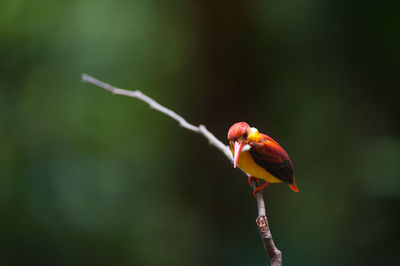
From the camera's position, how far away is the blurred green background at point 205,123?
119 inches

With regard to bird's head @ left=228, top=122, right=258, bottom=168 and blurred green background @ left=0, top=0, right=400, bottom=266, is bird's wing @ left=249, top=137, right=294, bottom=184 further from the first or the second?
blurred green background @ left=0, top=0, right=400, bottom=266

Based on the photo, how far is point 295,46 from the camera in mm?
3273

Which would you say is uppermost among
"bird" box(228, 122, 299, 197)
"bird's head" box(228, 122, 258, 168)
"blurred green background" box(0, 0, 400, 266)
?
"blurred green background" box(0, 0, 400, 266)

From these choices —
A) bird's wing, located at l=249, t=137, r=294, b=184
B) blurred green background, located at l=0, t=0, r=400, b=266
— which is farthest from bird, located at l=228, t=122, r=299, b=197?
blurred green background, located at l=0, t=0, r=400, b=266

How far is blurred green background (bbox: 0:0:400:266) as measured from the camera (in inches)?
119

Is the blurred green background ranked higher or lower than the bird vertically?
higher

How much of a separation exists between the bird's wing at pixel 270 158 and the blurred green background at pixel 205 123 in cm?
139

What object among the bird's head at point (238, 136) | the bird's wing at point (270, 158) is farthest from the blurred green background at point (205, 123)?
the bird's head at point (238, 136)

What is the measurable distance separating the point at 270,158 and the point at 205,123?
5.23ft

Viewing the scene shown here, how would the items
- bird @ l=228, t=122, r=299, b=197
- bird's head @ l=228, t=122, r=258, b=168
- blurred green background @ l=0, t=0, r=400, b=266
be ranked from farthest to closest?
blurred green background @ l=0, t=0, r=400, b=266 < bird @ l=228, t=122, r=299, b=197 < bird's head @ l=228, t=122, r=258, b=168

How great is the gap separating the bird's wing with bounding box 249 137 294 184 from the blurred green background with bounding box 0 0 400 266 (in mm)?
1389

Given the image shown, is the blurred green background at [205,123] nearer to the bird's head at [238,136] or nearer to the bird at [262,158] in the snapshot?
the bird at [262,158]

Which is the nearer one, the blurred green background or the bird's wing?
the bird's wing

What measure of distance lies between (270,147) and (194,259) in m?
2.06
